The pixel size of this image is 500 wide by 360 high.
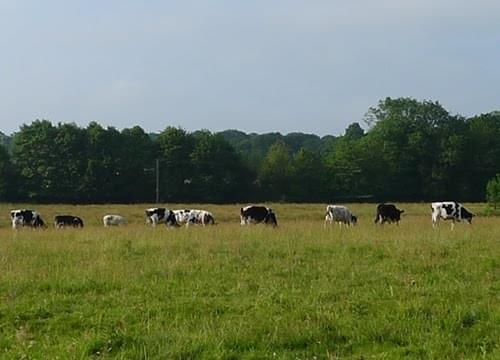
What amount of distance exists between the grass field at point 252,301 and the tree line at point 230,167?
68431mm

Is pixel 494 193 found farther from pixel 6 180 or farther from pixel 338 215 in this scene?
pixel 6 180

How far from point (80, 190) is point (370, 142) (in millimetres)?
41315

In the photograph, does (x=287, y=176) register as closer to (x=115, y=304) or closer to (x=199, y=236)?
(x=199, y=236)

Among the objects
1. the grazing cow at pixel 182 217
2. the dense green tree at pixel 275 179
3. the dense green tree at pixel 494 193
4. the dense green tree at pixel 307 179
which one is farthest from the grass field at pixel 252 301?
the dense green tree at pixel 275 179

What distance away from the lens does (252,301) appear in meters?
9.59

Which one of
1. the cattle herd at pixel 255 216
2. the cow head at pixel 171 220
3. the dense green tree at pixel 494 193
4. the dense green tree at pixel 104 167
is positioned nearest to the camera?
the cattle herd at pixel 255 216

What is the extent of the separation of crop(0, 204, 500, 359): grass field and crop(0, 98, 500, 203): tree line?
225ft

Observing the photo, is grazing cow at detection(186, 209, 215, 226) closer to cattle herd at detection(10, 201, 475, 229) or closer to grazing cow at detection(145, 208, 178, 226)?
cattle herd at detection(10, 201, 475, 229)

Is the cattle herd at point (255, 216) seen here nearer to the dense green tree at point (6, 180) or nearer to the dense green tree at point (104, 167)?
the dense green tree at point (104, 167)

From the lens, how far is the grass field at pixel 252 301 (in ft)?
24.8

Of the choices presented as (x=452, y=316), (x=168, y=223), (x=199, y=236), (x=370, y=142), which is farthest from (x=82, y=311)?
(x=370, y=142)

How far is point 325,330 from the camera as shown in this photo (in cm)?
808

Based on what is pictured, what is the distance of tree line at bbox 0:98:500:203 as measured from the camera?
8244cm

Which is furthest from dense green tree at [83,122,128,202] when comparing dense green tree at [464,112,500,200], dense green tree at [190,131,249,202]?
dense green tree at [464,112,500,200]
